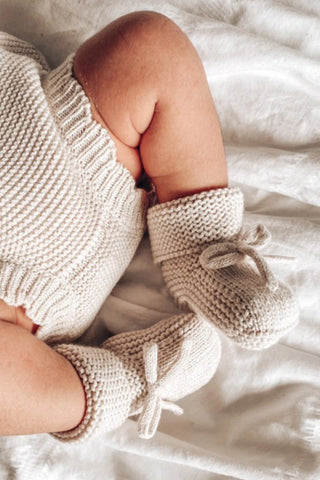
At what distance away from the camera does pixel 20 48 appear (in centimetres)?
77

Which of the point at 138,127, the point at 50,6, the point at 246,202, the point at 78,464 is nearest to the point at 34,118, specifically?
the point at 138,127

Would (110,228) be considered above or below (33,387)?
above

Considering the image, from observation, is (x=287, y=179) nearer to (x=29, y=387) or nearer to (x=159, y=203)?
(x=159, y=203)

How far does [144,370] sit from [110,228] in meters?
0.22

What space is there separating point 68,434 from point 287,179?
54cm

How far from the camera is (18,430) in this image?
2.06ft

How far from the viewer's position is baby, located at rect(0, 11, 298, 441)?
636 mm

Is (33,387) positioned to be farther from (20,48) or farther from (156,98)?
(20,48)

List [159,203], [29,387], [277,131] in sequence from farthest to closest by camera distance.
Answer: [277,131] → [159,203] → [29,387]

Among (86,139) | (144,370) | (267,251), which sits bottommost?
(144,370)

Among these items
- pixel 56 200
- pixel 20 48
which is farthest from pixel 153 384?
pixel 20 48

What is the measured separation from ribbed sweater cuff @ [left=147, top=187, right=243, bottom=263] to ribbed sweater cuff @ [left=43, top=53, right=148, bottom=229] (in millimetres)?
68

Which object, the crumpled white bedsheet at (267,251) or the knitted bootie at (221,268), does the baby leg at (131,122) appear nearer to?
the knitted bootie at (221,268)

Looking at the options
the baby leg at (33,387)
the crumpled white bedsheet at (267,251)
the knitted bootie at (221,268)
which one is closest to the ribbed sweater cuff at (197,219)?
the knitted bootie at (221,268)
